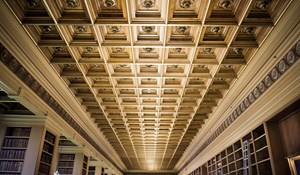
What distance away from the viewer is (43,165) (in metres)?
5.21

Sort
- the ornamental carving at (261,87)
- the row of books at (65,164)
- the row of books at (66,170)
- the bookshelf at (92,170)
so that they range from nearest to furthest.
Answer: the ornamental carving at (261,87) < the row of books at (66,170) < the row of books at (65,164) < the bookshelf at (92,170)

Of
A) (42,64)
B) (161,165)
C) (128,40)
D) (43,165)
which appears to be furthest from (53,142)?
(161,165)

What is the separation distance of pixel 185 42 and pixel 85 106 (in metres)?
3.92

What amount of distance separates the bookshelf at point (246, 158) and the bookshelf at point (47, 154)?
3.91 metres

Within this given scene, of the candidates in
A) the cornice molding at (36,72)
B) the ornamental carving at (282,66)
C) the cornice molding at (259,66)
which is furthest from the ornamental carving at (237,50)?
the cornice molding at (36,72)

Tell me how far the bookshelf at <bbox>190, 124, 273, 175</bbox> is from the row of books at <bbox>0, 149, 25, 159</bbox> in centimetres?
421

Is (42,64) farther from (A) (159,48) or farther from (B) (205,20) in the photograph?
(B) (205,20)

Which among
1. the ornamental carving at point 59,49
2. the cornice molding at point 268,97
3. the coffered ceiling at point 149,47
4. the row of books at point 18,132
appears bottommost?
the row of books at point 18,132

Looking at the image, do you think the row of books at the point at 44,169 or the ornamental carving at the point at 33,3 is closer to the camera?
the ornamental carving at the point at 33,3

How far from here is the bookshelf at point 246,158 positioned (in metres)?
→ 4.33

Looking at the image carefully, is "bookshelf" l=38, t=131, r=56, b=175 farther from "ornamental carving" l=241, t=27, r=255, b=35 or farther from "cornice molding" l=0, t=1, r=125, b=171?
"ornamental carving" l=241, t=27, r=255, b=35

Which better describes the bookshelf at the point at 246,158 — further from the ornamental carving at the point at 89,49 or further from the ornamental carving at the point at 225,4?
the ornamental carving at the point at 89,49

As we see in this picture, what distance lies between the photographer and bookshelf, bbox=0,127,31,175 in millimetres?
4832

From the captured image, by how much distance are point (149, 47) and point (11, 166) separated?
11.6ft
